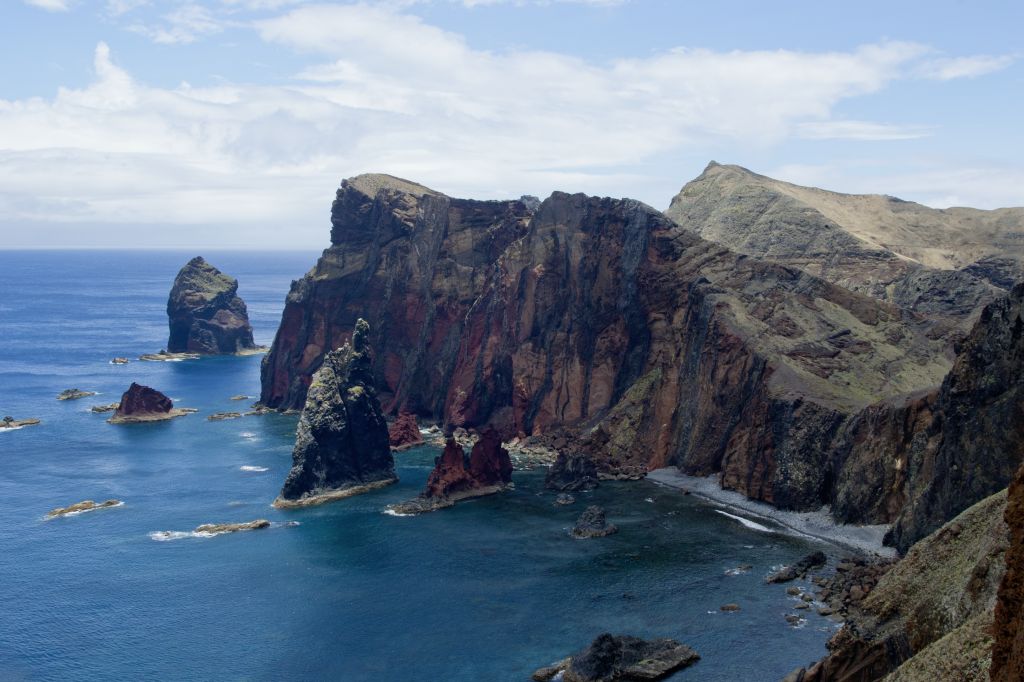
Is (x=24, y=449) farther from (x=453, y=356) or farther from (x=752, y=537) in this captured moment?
(x=752, y=537)

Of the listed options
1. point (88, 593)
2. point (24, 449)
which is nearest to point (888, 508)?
point (88, 593)

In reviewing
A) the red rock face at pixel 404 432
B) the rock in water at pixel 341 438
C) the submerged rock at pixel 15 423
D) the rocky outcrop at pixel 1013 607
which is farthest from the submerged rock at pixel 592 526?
the submerged rock at pixel 15 423

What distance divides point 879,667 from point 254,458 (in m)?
116

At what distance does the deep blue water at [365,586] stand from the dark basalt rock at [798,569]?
5.64ft

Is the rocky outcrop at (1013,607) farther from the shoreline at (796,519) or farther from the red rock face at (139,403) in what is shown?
the red rock face at (139,403)

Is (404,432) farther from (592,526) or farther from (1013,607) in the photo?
(1013,607)

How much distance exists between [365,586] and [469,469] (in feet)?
119

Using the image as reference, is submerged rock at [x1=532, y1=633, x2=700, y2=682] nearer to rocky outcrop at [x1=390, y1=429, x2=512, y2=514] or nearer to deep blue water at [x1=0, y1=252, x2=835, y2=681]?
deep blue water at [x1=0, y1=252, x2=835, y2=681]

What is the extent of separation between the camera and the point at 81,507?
134 meters

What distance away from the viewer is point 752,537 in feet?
376

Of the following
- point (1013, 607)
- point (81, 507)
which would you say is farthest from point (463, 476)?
point (1013, 607)

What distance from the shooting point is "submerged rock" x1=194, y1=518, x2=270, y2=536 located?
406 ft

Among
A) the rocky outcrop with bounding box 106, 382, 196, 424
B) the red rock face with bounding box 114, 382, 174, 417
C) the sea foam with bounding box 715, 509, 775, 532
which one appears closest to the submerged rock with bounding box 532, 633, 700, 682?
the sea foam with bounding box 715, 509, 775, 532

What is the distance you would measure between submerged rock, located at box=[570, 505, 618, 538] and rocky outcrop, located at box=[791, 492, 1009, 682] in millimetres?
44824
